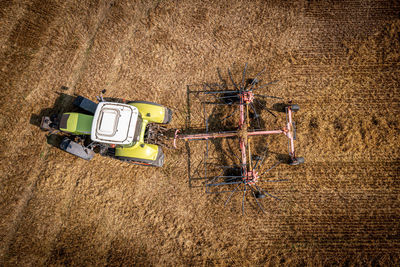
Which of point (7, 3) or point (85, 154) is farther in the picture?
point (7, 3)

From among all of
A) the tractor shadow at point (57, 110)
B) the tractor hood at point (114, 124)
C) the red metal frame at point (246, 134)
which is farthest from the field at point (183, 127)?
the tractor hood at point (114, 124)

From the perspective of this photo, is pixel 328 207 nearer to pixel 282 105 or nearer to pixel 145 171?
pixel 282 105

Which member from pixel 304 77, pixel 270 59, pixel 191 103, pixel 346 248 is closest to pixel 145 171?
pixel 191 103

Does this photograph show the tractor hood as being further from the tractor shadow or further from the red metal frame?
the tractor shadow

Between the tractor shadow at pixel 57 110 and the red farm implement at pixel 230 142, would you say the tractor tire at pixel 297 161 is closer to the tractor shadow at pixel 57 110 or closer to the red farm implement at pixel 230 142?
the red farm implement at pixel 230 142

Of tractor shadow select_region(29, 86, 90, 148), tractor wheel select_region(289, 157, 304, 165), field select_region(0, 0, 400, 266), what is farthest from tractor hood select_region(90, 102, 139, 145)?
tractor wheel select_region(289, 157, 304, 165)

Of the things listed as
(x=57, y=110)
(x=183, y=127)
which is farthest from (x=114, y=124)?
Answer: (x=57, y=110)

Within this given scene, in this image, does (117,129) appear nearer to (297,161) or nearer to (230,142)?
(230,142)
